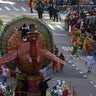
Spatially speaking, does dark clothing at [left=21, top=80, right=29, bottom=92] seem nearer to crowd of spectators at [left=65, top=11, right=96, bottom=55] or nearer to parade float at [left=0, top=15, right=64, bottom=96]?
parade float at [left=0, top=15, right=64, bottom=96]

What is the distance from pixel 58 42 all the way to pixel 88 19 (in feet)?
12.3

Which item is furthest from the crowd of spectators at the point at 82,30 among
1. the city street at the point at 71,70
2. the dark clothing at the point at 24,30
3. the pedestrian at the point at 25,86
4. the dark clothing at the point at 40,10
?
the pedestrian at the point at 25,86

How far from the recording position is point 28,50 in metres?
12.3

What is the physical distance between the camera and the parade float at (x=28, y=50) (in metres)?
12.2

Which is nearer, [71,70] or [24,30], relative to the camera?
[24,30]

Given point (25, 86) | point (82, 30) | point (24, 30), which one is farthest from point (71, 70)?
point (25, 86)

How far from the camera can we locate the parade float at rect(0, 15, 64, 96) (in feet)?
40.1

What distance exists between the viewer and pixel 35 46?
479 inches

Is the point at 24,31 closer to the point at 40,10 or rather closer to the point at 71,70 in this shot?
the point at 71,70

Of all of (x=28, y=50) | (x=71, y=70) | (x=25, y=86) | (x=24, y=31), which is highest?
(x=24, y=31)

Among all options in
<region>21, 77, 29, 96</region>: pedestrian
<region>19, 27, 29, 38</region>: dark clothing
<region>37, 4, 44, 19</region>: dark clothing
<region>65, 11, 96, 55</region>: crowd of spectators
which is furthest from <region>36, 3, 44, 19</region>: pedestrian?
<region>21, 77, 29, 96</region>: pedestrian

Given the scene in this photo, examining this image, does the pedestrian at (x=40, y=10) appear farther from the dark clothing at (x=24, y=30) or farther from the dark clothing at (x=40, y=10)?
the dark clothing at (x=24, y=30)

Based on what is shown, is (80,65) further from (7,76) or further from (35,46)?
(35,46)

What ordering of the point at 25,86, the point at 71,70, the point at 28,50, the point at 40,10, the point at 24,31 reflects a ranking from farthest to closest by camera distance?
the point at 40,10 → the point at 71,70 → the point at 24,31 → the point at 25,86 → the point at 28,50
